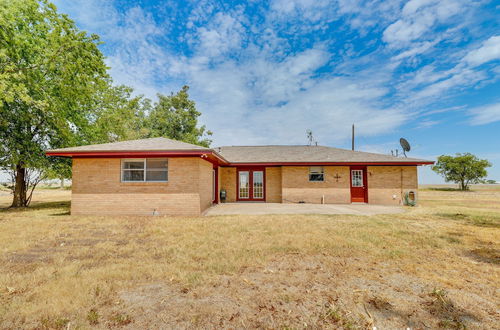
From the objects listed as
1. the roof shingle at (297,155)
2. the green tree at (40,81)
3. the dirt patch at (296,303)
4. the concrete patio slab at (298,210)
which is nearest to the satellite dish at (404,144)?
the roof shingle at (297,155)

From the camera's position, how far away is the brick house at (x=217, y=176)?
11156mm

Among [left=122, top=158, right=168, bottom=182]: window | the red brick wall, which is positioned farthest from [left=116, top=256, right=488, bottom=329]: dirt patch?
[left=122, top=158, right=168, bottom=182]: window

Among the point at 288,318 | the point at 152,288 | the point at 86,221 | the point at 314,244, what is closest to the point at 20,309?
the point at 152,288

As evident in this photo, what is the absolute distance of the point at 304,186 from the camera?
54.3 feet

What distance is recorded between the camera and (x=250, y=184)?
58.3ft

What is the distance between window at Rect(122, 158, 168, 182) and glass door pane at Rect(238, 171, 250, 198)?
729cm

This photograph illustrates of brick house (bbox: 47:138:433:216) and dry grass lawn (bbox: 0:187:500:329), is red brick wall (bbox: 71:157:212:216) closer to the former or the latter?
brick house (bbox: 47:138:433:216)

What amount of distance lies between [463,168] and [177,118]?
4962 centimetres

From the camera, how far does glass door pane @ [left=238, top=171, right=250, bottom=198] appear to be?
17734 mm

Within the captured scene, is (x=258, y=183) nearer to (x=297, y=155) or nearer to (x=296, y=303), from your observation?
(x=297, y=155)

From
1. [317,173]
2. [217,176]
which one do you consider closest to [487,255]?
[317,173]

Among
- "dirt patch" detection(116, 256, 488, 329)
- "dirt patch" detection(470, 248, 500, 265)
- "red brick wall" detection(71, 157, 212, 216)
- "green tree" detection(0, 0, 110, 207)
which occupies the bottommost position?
"dirt patch" detection(470, 248, 500, 265)

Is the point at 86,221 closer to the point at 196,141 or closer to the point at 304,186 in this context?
the point at 304,186

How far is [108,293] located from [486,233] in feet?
35.1
